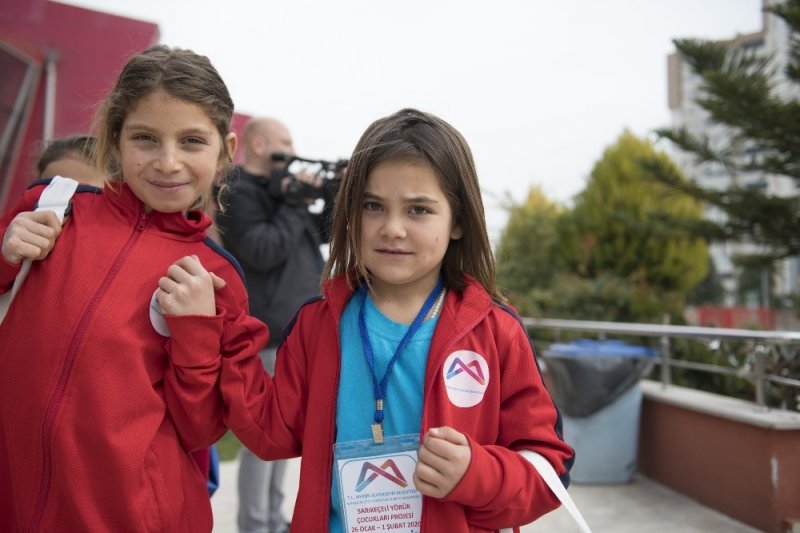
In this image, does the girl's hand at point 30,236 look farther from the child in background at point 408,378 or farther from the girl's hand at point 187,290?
the child in background at point 408,378

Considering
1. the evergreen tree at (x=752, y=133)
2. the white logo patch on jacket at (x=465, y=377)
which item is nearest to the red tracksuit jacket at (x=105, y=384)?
the white logo patch on jacket at (x=465, y=377)

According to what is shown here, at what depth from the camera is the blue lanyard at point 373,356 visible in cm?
135

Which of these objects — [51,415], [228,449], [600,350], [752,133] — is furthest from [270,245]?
[752,133]

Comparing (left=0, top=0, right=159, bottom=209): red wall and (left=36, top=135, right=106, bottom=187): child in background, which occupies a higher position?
(left=0, top=0, right=159, bottom=209): red wall

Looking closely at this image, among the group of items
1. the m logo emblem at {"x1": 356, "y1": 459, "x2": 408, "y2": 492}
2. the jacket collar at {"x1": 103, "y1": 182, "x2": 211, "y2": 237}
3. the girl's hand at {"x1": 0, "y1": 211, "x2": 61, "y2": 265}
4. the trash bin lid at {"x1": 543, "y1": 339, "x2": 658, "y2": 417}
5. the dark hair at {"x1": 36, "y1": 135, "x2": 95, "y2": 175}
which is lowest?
the trash bin lid at {"x1": 543, "y1": 339, "x2": 658, "y2": 417}

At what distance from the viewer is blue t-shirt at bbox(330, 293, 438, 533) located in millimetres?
1382

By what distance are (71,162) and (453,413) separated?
4.47 ft

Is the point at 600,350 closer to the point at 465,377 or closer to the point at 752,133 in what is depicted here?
the point at 752,133

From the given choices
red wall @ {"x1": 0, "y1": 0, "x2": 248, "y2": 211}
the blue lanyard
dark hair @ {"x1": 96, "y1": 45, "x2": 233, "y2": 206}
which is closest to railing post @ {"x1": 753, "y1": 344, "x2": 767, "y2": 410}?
the blue lanyard

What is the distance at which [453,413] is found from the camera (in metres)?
1.34

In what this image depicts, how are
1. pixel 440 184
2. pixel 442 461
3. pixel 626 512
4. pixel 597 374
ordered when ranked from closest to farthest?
pixel 442 461
pixel 440 184
pixel 626 512
pixel 597 374

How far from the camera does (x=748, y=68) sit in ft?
20.1

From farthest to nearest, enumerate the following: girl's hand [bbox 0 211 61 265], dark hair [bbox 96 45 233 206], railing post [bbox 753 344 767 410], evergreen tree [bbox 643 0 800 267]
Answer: evergreen tree [bbox 643 0 800 267] → railing post [bbox 753 344 767 410] → dark hair [bbox 96 45 233 206] → girl's hand [bbox 0 211 61 265]

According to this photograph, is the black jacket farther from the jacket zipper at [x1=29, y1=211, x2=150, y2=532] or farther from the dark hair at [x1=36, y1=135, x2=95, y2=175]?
the jacket zipper at [x1=29, y1=211, x2=150, y2=532]
